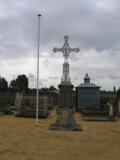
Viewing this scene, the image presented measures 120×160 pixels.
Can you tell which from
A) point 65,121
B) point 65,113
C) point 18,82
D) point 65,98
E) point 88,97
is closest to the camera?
point 65,121

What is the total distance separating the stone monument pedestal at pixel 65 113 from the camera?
1046 centimetres

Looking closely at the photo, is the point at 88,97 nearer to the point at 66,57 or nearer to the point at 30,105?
the point at 30,105

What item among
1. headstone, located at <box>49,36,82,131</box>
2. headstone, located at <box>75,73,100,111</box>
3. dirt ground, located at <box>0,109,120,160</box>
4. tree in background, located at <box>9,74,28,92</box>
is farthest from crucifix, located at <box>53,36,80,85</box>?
tree in background, located at <box>9,74,28,92</box>

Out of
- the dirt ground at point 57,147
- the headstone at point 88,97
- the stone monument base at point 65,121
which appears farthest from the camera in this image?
the headstone at point 88,97

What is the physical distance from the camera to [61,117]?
1069 cm

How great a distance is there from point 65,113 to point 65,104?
53 centimetres

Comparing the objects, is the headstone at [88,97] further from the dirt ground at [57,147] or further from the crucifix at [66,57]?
the dirt ground at [57,147]

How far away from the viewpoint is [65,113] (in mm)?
10703

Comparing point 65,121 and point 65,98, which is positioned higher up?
point 65,98

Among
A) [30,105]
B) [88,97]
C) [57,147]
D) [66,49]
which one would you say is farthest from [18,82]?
[57,147]

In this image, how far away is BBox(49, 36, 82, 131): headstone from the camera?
10.5 metres

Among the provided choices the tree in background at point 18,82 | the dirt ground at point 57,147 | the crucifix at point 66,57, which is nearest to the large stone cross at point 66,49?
the crucifix at point 66,57

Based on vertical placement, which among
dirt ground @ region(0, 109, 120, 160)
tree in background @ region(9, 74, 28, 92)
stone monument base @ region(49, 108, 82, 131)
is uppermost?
tree in background @ region(9, 74, 28, 92)

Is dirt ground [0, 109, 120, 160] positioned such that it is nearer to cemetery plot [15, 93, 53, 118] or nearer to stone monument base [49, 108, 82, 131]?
stone monument base [49, 108, 82, 131]
